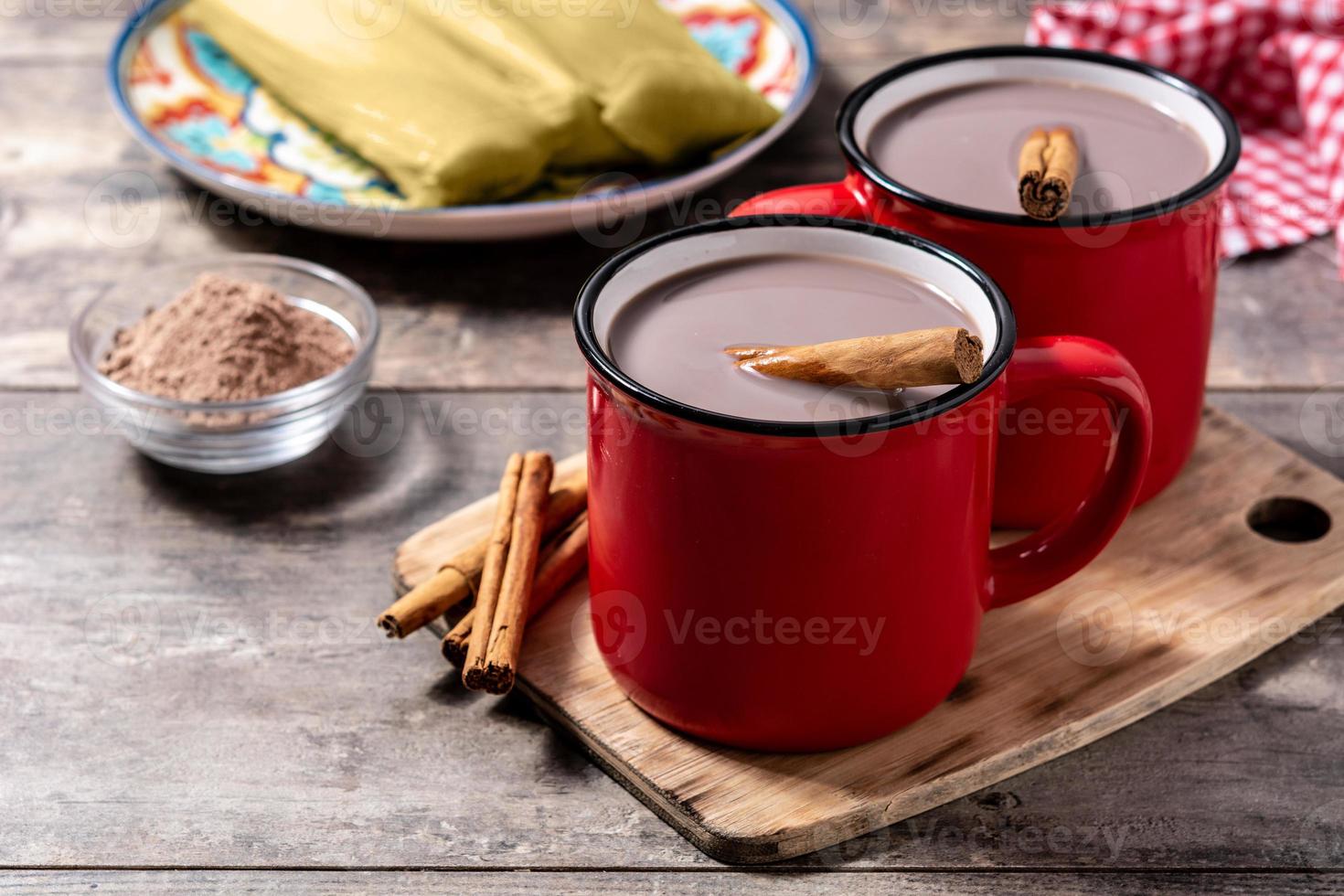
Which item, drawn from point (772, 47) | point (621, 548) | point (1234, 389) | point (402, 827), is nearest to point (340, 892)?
point (402, 827)

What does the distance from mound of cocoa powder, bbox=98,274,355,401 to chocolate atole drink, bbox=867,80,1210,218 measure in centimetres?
38

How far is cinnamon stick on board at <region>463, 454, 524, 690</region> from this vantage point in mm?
697

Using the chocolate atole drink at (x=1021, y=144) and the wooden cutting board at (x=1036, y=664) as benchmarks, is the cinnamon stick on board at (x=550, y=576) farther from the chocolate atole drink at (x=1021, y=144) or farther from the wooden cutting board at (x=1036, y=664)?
the chocolate atole drink at (x=1021, y=144)

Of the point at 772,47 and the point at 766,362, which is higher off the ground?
the point at 766,362

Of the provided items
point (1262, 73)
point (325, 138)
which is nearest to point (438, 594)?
point (325, 138)

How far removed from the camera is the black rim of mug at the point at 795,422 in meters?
0.56

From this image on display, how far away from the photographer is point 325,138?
3.87ft

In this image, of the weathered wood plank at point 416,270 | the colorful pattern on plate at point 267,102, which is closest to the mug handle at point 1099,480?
the weathered wood plank at point 416,270

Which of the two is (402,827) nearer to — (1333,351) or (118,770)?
(118,770)

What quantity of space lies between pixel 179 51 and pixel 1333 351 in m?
0.95

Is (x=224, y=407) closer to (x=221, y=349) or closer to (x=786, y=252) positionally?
(x=221, y=349)

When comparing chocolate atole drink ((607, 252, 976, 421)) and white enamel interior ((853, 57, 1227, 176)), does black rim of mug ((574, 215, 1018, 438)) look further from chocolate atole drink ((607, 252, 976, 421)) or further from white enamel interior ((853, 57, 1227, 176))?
white enamel interior ((853, 57, 1227, 176))

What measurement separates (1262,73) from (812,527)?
0.84 meters

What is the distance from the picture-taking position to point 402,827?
2.16ft
